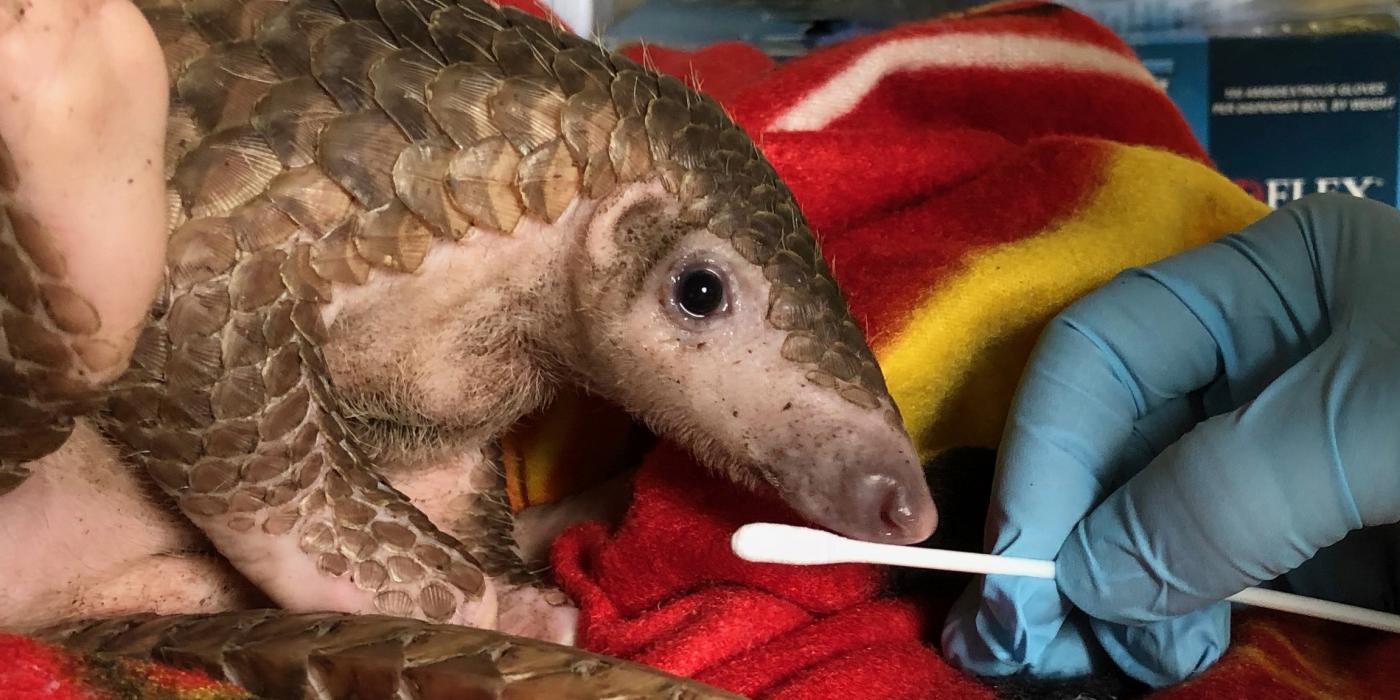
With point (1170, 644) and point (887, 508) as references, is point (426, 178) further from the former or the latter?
point (1170, 644)

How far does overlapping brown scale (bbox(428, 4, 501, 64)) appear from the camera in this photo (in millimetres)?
787

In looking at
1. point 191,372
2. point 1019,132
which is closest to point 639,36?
point 1019,132

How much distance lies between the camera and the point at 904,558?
0.77 metres

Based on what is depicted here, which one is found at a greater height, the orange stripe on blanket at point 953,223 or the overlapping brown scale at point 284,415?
the overlapping brown scale at point 284,415

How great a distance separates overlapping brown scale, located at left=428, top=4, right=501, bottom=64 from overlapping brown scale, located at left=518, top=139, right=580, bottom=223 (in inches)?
2.9

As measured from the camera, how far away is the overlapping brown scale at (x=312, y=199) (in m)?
0.73

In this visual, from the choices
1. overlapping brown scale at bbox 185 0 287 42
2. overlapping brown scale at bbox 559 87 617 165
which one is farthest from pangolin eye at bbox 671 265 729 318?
overlapping brown scale at bbox 185 0 287 42

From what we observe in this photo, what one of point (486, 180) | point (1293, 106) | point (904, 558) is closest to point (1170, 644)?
point (904, 558)

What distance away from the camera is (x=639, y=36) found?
1758mm

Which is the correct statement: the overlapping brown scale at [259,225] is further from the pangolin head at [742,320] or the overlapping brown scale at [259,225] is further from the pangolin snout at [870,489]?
the pangolin snout at [870,489]

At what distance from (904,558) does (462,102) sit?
0.40 m

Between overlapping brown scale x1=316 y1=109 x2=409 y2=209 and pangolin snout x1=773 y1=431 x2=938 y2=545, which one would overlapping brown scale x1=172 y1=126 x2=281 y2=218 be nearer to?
overlapping brown scale x1=316 y1=109 x2=409 y2=209

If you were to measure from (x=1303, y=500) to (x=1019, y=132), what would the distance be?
68 cm

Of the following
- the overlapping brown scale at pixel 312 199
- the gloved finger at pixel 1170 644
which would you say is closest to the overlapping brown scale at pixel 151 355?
the overlapping brown scale at pixel 312 199
